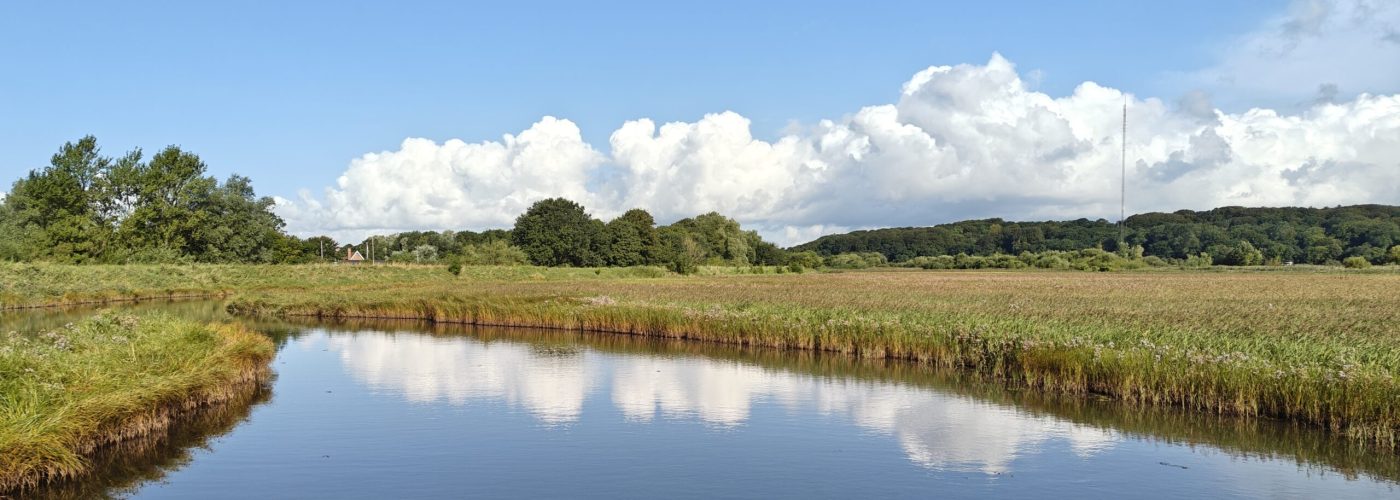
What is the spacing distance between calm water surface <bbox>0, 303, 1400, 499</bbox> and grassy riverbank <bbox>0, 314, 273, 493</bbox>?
410 mm

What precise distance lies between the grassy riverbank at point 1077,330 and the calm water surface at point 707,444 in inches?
28.3

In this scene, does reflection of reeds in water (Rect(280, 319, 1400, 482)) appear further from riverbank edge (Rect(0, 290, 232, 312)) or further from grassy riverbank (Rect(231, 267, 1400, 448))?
riverbank edge (Rect(0, 290, 232, 312))

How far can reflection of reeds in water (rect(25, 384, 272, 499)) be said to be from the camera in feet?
35.7

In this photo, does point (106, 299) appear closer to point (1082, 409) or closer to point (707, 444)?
point (707, 444)

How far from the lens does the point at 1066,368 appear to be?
1838cm

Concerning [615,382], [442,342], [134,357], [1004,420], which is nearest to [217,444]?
[134,357]

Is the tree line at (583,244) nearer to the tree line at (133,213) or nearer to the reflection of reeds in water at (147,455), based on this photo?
the tree line at (133,213)

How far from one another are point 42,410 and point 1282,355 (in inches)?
746

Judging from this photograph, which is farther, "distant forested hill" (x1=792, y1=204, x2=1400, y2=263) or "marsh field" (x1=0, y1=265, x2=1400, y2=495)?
"distant forested hill" (x1=792, y1=204, x2=1400, y2=263)

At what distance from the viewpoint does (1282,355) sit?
15.9 metres

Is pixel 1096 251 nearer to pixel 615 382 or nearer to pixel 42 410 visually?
pixel 615 382

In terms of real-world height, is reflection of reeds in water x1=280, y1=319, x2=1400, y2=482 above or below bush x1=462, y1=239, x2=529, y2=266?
below

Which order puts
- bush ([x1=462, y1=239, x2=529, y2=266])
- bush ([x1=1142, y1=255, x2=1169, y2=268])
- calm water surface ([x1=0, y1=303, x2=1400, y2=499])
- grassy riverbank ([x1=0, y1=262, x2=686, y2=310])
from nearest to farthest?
calm water surface ([x1=0, y1=303, x2=1400, y2=499]), grassy riverbank ([x1=0, y1=262, x2=686, y2=310]), bush ([x1=462, y1=239, x2=529, y2=266]), bush ([x1=1142, y1=255, x2=1169, y2=268])

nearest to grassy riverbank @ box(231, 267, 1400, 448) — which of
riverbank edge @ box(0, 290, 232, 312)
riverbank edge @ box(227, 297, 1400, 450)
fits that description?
riverbank edge @ box(227, 297, 1400, 450)
